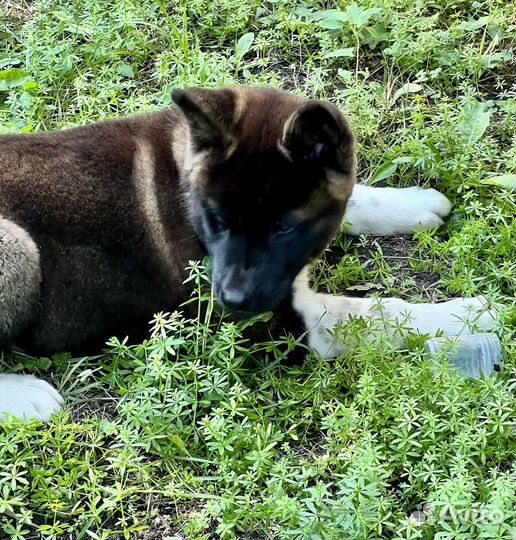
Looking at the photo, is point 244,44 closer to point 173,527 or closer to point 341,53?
point 341,53

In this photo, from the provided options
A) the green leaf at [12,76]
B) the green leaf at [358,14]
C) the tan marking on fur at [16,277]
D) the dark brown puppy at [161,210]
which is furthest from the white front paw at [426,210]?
the green leaf at [12,76]

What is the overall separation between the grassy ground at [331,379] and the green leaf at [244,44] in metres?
0.02

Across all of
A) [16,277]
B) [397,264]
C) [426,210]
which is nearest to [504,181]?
[426,210]

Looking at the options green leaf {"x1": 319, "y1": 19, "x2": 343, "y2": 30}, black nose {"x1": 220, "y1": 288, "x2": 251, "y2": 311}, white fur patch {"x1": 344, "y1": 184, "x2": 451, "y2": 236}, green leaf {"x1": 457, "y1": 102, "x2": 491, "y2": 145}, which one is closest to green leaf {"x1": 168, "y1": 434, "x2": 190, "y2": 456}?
black nose {"x1": 220, "y1": 288, "x2": 251, "y2": 311}

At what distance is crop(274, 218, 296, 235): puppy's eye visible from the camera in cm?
441

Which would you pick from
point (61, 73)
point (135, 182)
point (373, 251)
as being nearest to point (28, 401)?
point (135, 182)

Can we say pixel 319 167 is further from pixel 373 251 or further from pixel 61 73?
pixel 61 73

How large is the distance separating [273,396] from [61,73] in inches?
131

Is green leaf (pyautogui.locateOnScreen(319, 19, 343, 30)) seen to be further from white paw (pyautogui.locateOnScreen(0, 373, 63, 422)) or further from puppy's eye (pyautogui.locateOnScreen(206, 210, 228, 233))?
white paw (pyautogui.locateOnScreen(0, 373, 63, 422))

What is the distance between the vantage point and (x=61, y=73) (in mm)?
6793

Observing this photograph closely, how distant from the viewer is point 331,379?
14.8 feet

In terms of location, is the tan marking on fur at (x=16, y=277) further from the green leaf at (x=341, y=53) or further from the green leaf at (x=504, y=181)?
the green leaf at (x=341, y=53)

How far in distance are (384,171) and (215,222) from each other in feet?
5.34

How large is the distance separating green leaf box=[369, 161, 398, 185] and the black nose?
69.8 inches
